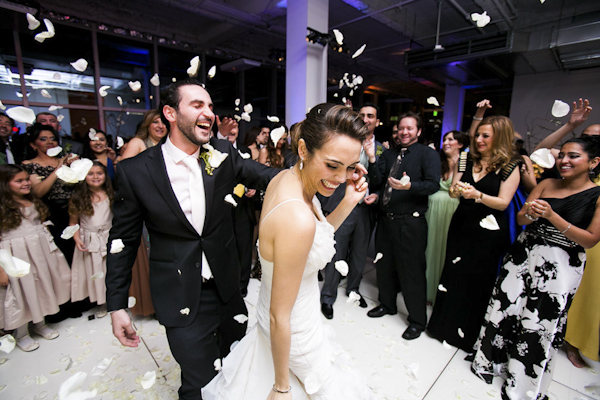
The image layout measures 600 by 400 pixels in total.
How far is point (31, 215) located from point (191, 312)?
6.34 feet

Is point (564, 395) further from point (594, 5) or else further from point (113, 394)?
point (594, 5)

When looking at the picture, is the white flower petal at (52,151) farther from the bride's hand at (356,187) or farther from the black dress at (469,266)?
the black dress at (469,266)

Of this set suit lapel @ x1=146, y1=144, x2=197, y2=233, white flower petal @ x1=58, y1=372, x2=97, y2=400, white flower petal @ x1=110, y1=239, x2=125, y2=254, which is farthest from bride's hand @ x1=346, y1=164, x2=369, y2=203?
white flower petal @ x1=58, y1=372, x2=97, y2=400

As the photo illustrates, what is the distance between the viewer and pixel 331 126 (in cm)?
110

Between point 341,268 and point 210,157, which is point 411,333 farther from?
point 210,157

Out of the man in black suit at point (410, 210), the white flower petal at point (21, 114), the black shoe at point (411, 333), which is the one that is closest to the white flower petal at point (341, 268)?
the man in black suit at point (410, 210)

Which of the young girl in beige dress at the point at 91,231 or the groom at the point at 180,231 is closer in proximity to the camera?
the groom at the point at 180,231

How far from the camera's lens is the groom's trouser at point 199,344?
144 cm

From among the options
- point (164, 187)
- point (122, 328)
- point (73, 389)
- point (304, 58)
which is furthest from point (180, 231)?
point (304, 58)

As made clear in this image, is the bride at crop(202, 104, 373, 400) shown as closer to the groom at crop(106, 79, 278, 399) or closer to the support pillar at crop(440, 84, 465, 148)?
the groom at crop(106, 79, 278, 399)

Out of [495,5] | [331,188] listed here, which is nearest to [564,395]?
[331,188]

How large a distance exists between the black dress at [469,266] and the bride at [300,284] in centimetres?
138

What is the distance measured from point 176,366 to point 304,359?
61.8 inches

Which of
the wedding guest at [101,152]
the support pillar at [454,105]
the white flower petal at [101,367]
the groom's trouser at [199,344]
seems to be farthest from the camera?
the support pillar at [454,105]
